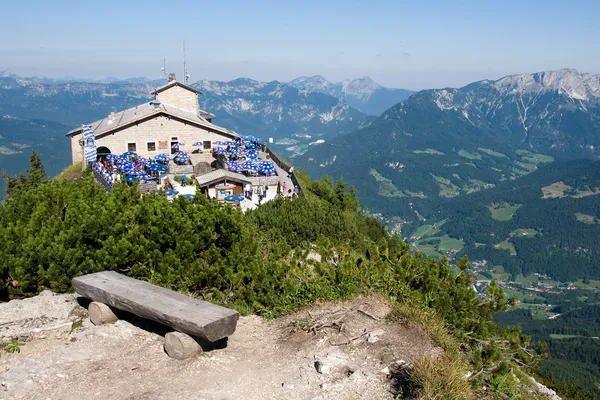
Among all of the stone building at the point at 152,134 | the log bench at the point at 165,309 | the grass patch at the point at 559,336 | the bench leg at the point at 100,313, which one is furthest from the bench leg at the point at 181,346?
the grass patch at the point at 559,336

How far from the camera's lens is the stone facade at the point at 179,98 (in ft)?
178

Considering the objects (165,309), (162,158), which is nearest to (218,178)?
(162,158)

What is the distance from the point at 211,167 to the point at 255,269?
→ 102ft

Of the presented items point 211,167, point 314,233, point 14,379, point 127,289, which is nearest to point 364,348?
point 127,289

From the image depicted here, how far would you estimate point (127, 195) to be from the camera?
1485cm

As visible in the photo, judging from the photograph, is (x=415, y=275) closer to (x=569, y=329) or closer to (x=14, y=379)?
(x=14, y=379)

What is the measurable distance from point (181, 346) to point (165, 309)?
778 millimetres

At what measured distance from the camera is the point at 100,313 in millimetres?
10898

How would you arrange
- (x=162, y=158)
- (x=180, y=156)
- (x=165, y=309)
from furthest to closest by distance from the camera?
(x=180, y=156), (x=162, y=158), (x=165, y=309)

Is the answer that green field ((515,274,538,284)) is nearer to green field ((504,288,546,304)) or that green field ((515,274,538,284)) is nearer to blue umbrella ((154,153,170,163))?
green field ((504,288,546,304))

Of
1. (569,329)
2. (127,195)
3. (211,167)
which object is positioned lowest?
(569,329)

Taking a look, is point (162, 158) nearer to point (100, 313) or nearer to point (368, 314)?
point (100, 313)

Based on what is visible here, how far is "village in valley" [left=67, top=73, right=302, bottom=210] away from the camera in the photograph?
3647 cm

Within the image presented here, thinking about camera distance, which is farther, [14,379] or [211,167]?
[211,167]
